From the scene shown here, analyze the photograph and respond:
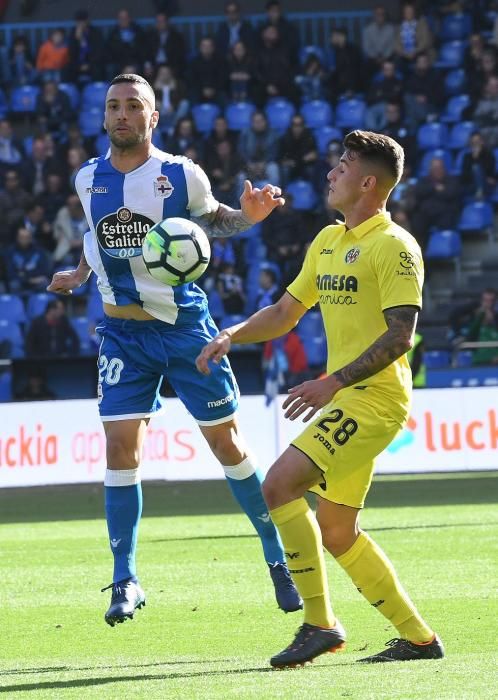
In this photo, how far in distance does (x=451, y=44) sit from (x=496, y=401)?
1006 cm

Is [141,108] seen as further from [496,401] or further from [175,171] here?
[496,401]

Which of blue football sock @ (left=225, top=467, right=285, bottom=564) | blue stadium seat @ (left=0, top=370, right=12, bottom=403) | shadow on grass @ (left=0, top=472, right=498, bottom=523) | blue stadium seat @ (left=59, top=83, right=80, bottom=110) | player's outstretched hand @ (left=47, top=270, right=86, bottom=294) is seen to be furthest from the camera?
blue stadium seat @ (left=59, top=83, right=80, bottom=110)

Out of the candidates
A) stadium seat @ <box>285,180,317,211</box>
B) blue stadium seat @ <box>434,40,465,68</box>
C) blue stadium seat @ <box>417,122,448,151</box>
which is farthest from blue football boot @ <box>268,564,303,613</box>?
blue stadium seat @ <box>434,40,465,68</box>

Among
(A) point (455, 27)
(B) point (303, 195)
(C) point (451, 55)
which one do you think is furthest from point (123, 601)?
(A) point (455, 27)

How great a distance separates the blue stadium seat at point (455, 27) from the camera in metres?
24.0

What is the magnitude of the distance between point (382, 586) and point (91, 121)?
18459 millimetres

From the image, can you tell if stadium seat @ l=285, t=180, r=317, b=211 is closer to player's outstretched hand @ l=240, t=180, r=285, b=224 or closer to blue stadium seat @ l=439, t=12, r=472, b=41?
blue stadium seat @ l=439, t=12, r=472, b=41

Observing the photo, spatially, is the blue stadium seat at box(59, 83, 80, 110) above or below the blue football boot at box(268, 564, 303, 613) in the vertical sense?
above

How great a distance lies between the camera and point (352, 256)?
572cm

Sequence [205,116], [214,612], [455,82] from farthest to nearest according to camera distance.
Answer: [455,82], [205,116], [214,612]

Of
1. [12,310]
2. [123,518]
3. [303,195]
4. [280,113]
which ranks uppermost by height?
[280,113]

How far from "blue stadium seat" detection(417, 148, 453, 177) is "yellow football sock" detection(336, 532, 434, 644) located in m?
16.3

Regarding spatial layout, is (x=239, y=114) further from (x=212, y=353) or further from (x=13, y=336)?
(x=212, y=353)

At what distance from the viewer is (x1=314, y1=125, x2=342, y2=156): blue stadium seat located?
21875 millimetres
